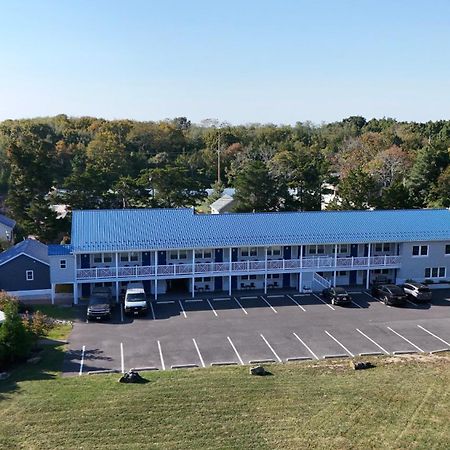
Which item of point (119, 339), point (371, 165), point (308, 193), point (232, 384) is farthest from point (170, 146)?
point (232, 384)

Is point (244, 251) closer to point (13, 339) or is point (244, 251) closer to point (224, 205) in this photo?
point (13, 339)

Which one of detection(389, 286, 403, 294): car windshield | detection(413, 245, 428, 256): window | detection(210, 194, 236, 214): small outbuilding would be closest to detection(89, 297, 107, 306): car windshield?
detection(389, 286, 403, 294): car windshield

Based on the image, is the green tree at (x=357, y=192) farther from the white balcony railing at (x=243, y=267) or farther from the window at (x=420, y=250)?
the white balcony railing at (x=243, y=267)

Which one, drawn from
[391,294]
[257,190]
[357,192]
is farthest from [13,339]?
[357,192]

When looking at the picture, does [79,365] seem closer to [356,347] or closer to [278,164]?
[356,347]

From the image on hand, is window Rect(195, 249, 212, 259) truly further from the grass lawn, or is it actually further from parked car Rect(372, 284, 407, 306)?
the grass lawn

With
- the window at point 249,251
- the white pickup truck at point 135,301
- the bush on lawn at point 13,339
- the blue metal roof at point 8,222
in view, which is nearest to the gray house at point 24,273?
the white pickup truck at point 135,301
